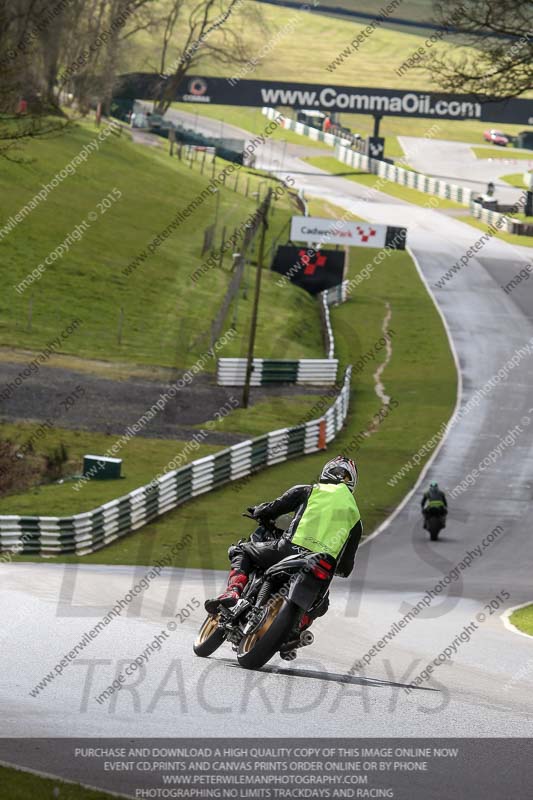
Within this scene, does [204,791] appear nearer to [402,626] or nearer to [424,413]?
[402,626]

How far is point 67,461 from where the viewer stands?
31.6 metres

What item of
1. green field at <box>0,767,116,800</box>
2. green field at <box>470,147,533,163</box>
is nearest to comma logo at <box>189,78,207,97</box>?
green field at <box>470,147,533,163</box>

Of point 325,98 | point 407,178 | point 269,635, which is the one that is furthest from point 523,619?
point 407,178

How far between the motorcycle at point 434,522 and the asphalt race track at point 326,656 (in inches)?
10.4

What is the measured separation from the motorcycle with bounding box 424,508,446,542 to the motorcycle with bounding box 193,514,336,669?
16044mm

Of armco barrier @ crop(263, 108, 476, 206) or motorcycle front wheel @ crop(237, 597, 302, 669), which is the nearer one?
motorcycle front wheel @ crop(237, 597, 302, 669)

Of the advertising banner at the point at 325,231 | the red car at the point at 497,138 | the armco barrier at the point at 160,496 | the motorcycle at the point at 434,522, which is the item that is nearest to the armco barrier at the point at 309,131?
the red car at the point at 497,138

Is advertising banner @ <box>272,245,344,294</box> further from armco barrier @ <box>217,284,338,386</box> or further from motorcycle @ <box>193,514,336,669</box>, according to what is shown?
motorcycle @ <box>193,514,336,669</box>

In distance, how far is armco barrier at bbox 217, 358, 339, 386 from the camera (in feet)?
138

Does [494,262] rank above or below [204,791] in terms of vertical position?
below

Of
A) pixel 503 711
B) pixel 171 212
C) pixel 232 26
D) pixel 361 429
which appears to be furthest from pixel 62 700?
pixel 232 26

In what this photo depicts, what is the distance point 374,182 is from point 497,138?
29406mm

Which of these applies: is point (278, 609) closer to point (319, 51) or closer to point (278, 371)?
point (278, 371)

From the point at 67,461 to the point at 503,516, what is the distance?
1057 centimetres
